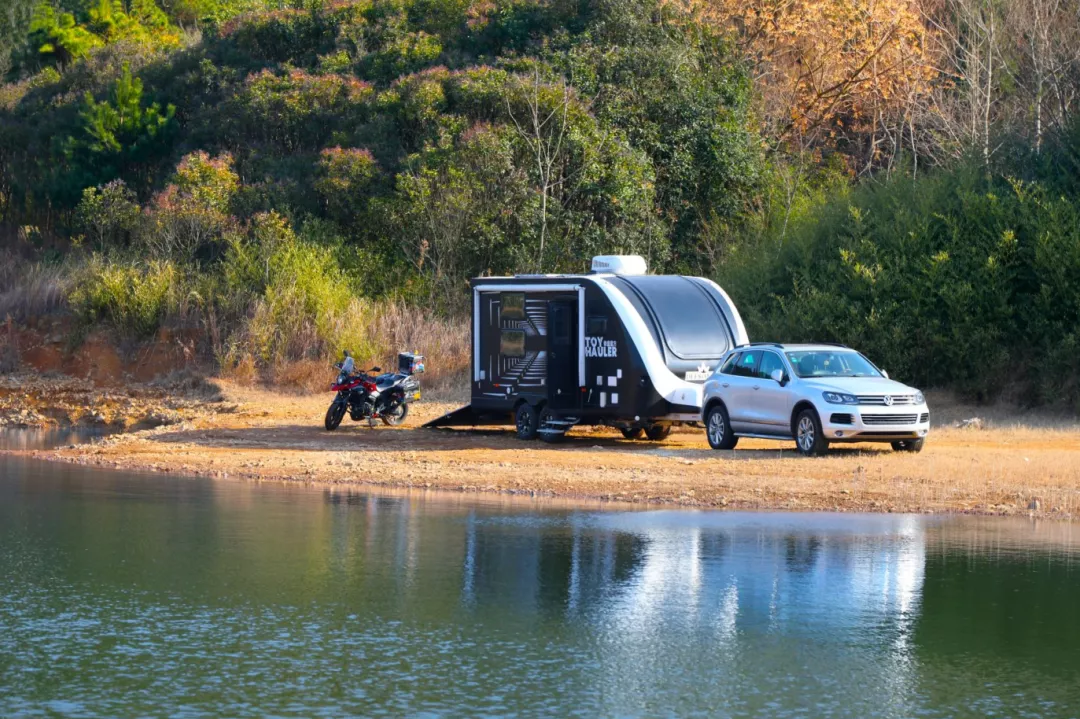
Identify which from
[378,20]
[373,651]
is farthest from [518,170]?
[373,651]

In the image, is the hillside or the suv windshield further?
the hillside

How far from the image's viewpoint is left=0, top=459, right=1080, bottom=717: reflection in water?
8266 mm

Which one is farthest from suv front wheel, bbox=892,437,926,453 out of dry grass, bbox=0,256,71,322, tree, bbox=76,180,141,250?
tree, bbox=76,180,141,250

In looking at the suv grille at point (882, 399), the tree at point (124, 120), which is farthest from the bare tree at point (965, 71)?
the tree at point (124, 120)

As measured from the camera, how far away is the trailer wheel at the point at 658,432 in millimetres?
23672

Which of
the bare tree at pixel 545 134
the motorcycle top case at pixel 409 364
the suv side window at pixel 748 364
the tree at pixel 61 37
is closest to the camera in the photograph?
the suv side window at pixel 748 364

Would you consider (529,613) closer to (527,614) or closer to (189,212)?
(527,614)

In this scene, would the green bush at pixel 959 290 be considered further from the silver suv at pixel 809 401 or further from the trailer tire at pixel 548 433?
the trailer tire at pixel 548 433

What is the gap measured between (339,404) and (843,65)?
24.2 meters

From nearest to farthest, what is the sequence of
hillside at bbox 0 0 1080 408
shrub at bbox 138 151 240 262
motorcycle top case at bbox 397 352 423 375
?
motorcycle top case at bbox 397 352 423 375, hillside at bbox 0 0 1080 408, shrub at bbox 138 151 240 262

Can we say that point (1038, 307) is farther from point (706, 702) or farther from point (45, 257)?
point (45, 257)

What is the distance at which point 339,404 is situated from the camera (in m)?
24.9

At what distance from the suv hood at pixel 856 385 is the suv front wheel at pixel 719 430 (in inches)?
62.0

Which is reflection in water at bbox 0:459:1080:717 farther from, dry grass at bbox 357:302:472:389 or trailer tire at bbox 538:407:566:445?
dry grass at bbox 357:302:472:389
